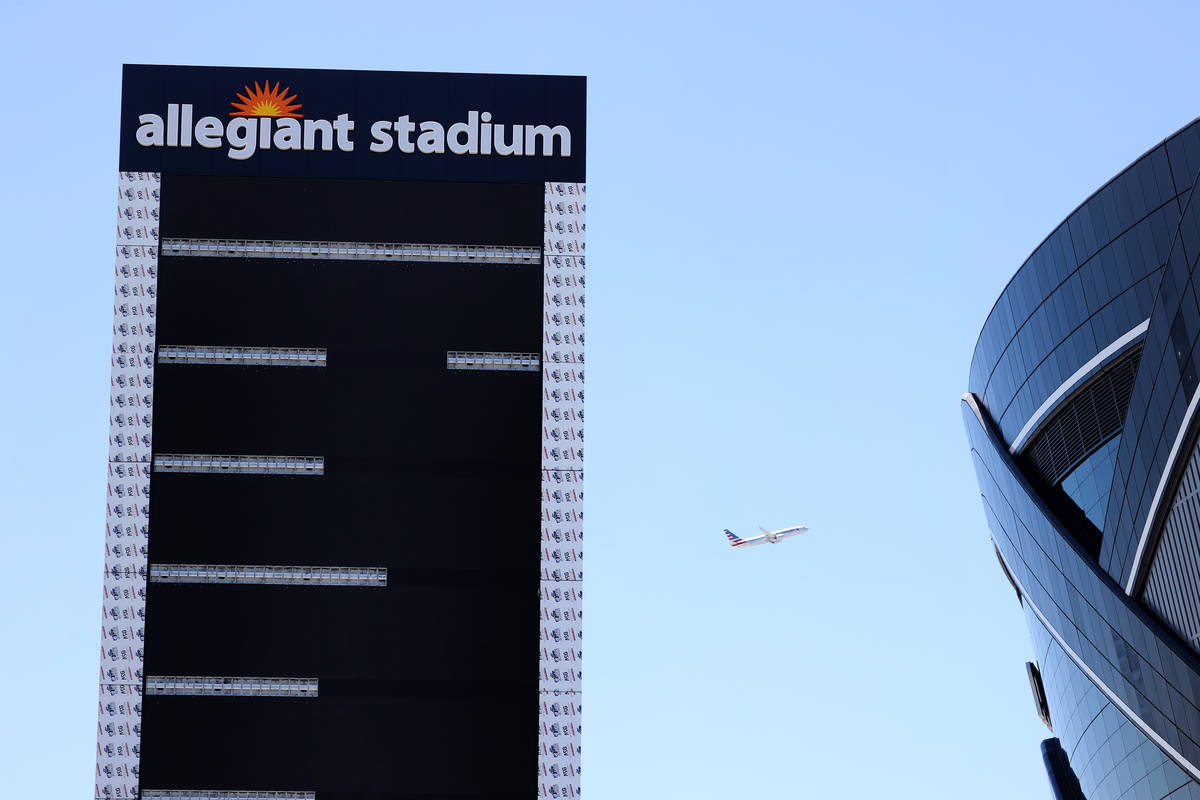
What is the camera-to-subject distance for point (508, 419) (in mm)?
94062

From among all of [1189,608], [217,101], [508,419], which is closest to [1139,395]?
[1189,608]

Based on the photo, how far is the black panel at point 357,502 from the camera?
9006cm

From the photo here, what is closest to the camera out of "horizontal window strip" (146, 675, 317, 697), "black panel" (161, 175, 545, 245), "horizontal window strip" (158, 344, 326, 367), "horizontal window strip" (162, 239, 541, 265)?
"horizontal window strip" (146, 675, 317, 697)

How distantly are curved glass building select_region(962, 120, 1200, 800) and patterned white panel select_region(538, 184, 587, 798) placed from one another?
21051mm

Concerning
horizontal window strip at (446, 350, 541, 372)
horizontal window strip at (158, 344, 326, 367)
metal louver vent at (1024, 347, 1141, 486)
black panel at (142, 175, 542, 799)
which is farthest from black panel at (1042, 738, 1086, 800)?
horizontal window strip at (158, 344, 326, 367)

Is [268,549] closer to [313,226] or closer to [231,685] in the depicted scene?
[231,685]

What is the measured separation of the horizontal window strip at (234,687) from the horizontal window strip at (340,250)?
19.1m

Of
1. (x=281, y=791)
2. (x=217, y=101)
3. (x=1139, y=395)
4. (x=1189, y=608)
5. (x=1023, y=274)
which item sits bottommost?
(x=281, y=791)

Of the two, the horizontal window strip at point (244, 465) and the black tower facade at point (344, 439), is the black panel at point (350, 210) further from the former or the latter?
the horizontal window strip at point (244, 465)

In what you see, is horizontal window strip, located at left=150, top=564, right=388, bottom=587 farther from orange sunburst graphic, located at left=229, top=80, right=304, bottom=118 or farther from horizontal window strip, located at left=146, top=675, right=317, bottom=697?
orange sunburst graphic, located at left=229, top=80, right=304, bottom=118

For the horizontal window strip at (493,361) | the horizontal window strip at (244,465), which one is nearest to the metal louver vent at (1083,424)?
the horizontal window strip at (493,361)

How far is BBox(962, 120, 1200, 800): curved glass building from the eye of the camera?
257 feet

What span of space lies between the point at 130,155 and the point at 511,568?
26156 mm

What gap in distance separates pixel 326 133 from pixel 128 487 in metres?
18.7
